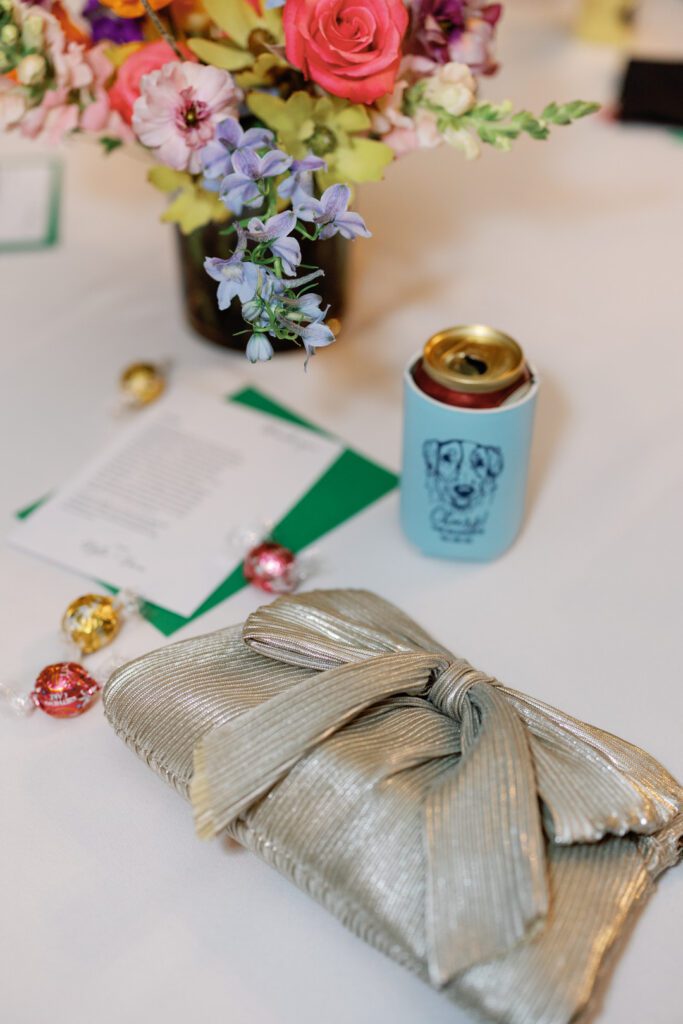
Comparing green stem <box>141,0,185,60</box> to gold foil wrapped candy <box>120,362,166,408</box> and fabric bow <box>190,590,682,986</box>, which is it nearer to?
gold foil wrapped candy <box>120,362,166,408</box>

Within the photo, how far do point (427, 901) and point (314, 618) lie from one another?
209mm

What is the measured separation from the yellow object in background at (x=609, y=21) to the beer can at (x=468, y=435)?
890mm

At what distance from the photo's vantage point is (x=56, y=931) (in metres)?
0.59

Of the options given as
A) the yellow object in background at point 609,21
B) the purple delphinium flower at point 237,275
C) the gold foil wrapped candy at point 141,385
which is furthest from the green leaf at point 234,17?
the yellow object in background at point 609,21

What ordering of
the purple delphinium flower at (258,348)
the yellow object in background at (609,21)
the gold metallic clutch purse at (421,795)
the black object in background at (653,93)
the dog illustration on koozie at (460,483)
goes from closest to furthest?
the gold metallic clutch purse at (421,795) → the purple delphinium flower at (258,348) → the dog illustration on koozie at (460,483) → the black object in background at (653,93) → the yellow object in background at (609,21)

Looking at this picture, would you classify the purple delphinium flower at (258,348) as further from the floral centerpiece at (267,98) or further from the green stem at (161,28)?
the green stem at (161,28)

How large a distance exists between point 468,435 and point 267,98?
29 cm

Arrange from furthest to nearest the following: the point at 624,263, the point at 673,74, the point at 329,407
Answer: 1. the point at 673,74
2. the point at 624,263
3. the point at 329,407

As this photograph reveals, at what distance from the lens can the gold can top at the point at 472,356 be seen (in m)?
0.70

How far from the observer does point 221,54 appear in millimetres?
734

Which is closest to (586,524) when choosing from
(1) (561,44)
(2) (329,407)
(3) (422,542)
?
(3) (422,542)

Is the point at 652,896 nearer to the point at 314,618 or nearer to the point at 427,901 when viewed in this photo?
the point at 427,901

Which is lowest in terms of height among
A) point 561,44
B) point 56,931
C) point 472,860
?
point 56,931

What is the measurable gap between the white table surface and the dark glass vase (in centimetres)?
3
